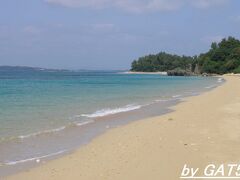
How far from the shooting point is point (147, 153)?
9.07m

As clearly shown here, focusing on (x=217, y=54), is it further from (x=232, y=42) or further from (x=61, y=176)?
(x=61, y=176)

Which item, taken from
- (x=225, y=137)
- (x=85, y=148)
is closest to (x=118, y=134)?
(x=85, y=148)

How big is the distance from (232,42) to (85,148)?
138833 millimetres

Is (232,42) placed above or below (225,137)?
above

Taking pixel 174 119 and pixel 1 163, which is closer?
pixel 1 163

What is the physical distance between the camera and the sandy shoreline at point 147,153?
24.7 feet

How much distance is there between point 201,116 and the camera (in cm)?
1603

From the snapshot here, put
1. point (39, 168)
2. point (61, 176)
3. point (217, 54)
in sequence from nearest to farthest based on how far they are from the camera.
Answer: point (61, 176) < point (39, 168) < point (217, 54)

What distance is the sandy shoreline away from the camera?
753 centimetres

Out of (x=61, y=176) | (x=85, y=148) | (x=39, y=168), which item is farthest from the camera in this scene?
(x=85, y=148)

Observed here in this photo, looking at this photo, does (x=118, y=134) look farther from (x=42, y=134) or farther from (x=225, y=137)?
(x=225, y=137)

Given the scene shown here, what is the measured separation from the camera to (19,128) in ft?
45.2

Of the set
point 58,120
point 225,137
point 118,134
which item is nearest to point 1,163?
point 118,134

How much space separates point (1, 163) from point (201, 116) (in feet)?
30.7
